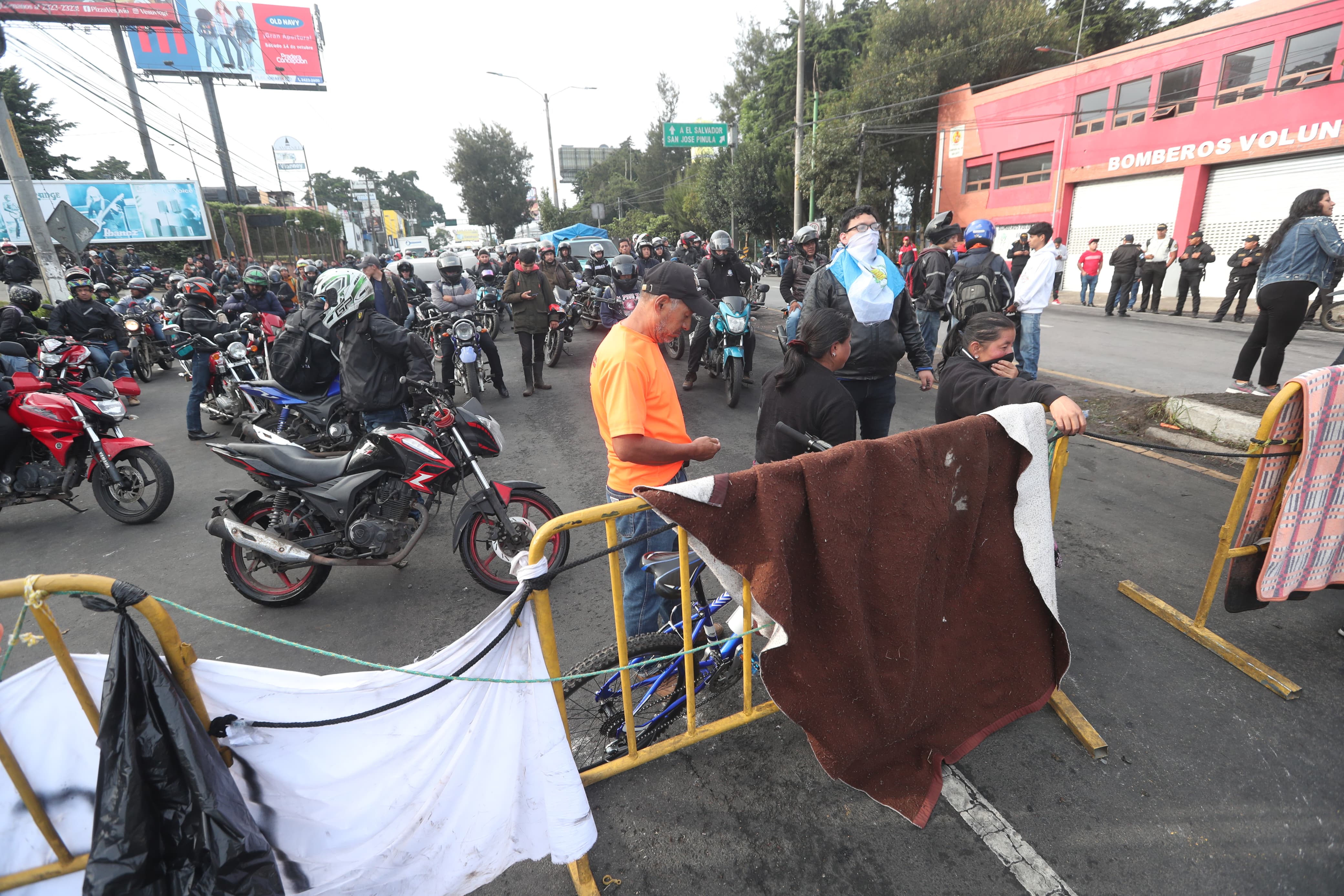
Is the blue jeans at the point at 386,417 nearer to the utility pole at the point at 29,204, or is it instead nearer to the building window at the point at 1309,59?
the utility pole at the point at 29,204

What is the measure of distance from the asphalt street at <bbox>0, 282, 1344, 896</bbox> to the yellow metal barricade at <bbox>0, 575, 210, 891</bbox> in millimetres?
1252

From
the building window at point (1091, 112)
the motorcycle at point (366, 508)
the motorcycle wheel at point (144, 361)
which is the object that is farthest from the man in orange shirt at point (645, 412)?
the building window at point (1091, 112)

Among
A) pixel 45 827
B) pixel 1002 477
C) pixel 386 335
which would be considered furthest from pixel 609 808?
pixel 386 335

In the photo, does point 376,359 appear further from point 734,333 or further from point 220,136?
point 220,136

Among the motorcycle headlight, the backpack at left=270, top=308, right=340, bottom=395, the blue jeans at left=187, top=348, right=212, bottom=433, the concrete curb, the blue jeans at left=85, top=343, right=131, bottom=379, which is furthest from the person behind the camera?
the blue jeans at left=85, top=343, right=131, bottom=379

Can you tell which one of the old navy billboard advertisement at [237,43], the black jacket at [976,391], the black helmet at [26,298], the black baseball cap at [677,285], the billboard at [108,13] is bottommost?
the black jacket at [976,391]

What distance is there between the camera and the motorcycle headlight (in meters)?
5.01

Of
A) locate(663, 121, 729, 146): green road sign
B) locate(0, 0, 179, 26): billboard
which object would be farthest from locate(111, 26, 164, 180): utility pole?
locate(663, 121, 729, 146): green road sign

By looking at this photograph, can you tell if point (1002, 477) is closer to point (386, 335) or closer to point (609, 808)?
point (609, 808)

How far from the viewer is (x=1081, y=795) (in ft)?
7.82

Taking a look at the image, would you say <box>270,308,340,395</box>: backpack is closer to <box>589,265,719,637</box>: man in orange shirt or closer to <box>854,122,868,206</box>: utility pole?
<box>589,265,719,637</box>: man in orange shirt

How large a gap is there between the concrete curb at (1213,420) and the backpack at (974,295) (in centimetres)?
212

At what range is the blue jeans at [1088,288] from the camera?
53.6 ft

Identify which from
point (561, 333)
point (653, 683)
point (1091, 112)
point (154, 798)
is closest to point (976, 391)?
point (653, 683)
